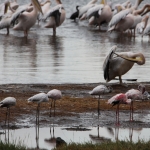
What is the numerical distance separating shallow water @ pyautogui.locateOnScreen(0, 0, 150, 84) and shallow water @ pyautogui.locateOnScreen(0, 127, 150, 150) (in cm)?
502

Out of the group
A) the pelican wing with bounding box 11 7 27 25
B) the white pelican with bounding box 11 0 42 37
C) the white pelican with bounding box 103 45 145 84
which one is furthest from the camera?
the white pelican with bounding box 11 0 42 37

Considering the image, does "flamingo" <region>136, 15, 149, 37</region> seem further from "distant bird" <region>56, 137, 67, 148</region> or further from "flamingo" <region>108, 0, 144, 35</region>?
"distant bird" <region>56, 137, 67, 148</region>

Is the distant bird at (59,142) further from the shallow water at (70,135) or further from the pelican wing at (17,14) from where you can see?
the pelican wing at (17,14)

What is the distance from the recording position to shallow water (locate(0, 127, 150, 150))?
9047 mm

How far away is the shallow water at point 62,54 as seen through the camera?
1573 cm

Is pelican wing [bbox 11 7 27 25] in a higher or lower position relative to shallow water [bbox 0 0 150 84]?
higher

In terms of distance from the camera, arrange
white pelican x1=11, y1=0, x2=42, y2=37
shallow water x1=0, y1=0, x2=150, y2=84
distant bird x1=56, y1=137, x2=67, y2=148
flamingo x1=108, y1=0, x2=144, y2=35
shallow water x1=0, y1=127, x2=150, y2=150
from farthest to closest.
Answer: flamingo x1=108, y1=0, x2=144, y2=35
white pelican x1=11, y1=0, x2=42, y2=37
shallow water x1=0, y1=0, x2=150, y2=84
shallow water x1=0, y1=127, x2=150, y2=150
distant bird x1=56, y1=137, x2=67, y2=148

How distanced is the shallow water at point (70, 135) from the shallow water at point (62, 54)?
502cm

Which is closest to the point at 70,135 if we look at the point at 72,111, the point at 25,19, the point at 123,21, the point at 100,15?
the point at 72,111

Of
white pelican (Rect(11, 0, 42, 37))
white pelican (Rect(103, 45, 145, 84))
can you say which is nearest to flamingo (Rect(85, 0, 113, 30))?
white pelican (Rect(11, 0, 42, 37))

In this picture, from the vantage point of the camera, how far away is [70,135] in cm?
948

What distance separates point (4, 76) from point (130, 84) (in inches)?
117

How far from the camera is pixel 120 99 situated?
34.9ft

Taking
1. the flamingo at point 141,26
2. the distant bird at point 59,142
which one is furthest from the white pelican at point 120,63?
the flamingo at point 141,26
